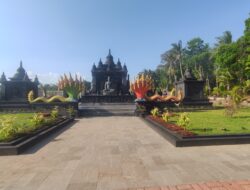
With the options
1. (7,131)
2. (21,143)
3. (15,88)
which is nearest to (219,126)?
(21,143)

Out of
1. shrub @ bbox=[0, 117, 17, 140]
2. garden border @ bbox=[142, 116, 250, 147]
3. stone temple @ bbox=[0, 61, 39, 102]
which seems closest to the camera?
garden border @ bbox=[142, 116, 250, 147]

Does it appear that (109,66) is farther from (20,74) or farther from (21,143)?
(21,143)

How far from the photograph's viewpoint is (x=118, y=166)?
19.4 feet

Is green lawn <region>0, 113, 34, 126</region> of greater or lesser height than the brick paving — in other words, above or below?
above

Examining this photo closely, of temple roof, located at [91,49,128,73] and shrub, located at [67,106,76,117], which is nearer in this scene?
shrub, located at [67,106,76,117]

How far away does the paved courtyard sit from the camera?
16.0 ft

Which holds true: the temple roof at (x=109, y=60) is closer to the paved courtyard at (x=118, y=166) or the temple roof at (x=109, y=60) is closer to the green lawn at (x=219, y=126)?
the green lawn at (x=219, y=126)


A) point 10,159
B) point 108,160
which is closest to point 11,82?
point 10,159

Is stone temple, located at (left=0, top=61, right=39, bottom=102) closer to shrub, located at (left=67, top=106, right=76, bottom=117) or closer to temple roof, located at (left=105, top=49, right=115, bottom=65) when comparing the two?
shrub, located at (left=67, top=106, right=76, bottom=117)

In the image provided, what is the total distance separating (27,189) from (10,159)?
8.84 feet

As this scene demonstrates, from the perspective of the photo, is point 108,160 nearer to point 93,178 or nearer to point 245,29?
point 93,178

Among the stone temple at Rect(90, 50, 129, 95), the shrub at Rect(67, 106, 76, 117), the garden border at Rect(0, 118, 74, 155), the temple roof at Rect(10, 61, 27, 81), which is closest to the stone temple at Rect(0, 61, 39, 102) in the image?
the temple roof at Rect(10, 61, 27, 81)

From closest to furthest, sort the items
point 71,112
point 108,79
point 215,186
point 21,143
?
1. point 215,186
2. point 21,143
3. point 71,112
4. point 108,79

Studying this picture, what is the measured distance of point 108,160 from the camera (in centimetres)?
648
